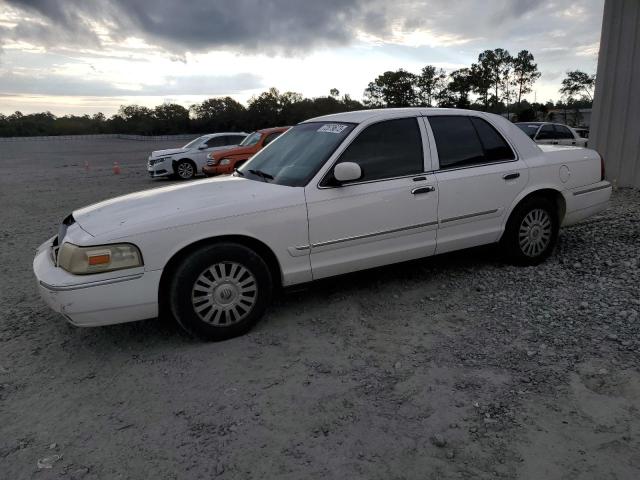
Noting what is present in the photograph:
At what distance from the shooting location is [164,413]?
288cm

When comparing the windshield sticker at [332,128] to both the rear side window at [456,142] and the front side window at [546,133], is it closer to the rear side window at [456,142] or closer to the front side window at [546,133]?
the rear side window at [456,142]

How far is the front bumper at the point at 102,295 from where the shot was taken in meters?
3.29

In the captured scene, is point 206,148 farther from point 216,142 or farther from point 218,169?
point 218,169

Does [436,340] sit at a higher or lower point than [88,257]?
lower

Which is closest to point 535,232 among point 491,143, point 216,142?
point 491,143

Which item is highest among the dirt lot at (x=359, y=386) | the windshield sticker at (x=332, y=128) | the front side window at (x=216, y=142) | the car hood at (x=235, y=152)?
the windshield sticker at (x=332, y=128)

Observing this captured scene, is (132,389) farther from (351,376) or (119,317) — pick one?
(351,376)

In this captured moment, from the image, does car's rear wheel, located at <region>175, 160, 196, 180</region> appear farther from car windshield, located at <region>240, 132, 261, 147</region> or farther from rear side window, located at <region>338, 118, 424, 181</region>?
rear side window, located at <region>338, 118, 424, 181</region>

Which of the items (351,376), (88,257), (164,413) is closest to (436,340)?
(351,376)

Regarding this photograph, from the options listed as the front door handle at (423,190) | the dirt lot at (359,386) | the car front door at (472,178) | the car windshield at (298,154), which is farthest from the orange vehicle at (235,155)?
the front door handle at (423,190)

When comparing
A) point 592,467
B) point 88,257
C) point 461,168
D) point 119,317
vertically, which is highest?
point 461,168

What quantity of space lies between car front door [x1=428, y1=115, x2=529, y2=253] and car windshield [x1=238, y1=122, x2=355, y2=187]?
94 cm

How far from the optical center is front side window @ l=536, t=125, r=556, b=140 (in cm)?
1436

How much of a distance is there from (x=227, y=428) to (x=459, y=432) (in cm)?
123
